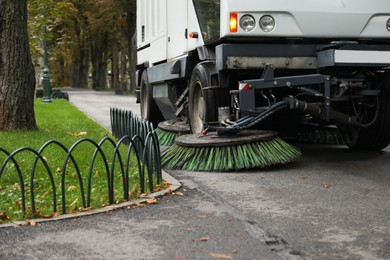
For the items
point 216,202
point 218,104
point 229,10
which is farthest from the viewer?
point 218,104

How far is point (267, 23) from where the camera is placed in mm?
8258

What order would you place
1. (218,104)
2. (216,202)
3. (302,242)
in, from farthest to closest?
(218,104) → (216,202) → (302,242)

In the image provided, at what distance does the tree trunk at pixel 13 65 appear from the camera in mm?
11789

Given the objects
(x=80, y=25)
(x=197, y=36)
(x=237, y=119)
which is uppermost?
(x=80, y=25)

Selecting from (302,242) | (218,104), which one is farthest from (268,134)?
(302,242)

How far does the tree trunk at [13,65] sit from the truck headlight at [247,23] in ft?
16.8

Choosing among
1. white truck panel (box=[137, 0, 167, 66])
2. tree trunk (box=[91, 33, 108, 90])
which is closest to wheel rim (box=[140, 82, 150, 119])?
white truck panel (box=[137, 0, 167, 66])

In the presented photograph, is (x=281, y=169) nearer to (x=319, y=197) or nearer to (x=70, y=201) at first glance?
(x=319, y=197)

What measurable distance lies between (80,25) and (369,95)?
44.9 m

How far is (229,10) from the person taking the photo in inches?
321

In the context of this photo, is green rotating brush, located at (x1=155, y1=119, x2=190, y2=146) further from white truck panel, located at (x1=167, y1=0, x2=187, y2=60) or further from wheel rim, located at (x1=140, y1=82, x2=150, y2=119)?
wheel rim, located at (x1=140, y1=82, x2=150, y2=119)

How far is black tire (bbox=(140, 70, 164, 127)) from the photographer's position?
13.8m

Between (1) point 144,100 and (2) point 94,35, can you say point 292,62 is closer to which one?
(1) point 144,100

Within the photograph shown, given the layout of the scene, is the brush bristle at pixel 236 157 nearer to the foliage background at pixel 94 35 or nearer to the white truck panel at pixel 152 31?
the white truck panel at pixel 152 31
